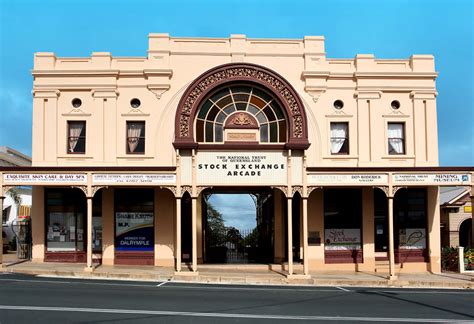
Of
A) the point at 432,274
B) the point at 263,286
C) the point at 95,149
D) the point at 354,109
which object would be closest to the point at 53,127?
the point at 95,149

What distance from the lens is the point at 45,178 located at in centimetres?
2200

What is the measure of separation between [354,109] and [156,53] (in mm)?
9045

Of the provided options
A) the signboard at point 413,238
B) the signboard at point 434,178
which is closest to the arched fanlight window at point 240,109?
the signboard at point 434,178

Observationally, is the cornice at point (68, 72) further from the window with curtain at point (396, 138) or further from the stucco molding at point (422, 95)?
the stucco molding at point (422, 95)

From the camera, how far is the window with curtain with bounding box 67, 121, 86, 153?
2416 centimetres

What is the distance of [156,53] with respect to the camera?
80.0ft

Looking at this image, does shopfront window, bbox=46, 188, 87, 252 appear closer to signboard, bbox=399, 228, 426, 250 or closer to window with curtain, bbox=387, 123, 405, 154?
window with curtain, bbox=387, 123, 405, 154

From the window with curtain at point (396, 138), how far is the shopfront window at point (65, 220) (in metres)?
13.6

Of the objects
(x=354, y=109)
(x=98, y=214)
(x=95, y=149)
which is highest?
(x=354, y=109)

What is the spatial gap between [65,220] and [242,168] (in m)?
8.19

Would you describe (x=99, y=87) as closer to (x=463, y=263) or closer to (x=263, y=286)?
(x=263, y=286)

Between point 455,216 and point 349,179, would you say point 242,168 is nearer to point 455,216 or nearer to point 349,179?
point 349,179

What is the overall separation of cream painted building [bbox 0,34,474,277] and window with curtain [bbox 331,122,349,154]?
0.05 m

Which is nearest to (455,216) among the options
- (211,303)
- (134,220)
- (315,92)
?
(315,92)
